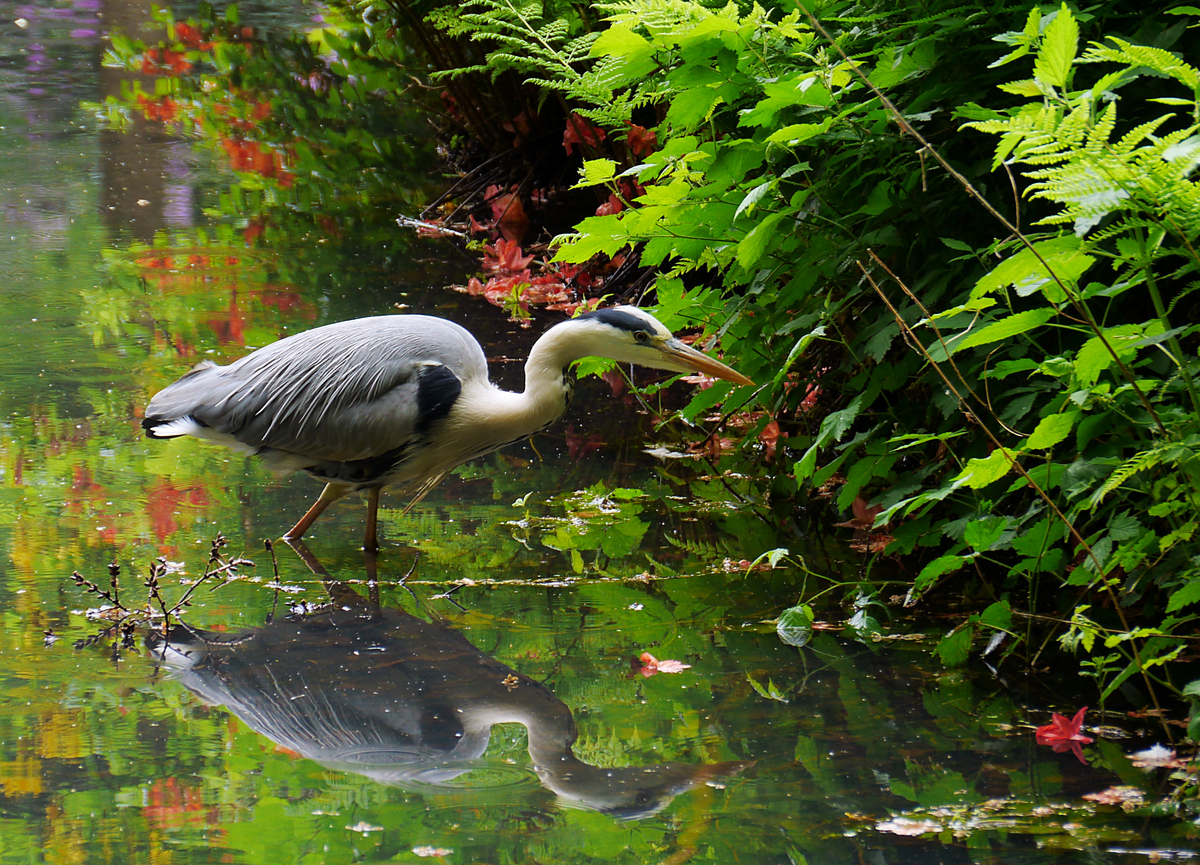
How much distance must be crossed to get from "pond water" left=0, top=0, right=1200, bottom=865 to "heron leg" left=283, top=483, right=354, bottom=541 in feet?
0.26

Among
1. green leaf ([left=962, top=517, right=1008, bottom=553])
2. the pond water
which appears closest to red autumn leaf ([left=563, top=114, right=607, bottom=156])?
the pond water

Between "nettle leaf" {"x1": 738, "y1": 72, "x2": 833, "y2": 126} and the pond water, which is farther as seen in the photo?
"nettle leaf" {"x1": 738, "y1": 72, "x2": 833, "y2": 126}

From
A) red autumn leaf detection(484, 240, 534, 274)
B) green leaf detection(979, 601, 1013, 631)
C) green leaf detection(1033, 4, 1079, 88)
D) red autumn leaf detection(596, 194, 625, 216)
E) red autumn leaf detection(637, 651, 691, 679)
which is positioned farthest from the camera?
red autumn leaf detection(484, 240, 534, 274)

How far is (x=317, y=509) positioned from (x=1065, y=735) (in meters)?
2.65

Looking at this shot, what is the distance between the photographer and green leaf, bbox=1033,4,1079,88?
2340mm

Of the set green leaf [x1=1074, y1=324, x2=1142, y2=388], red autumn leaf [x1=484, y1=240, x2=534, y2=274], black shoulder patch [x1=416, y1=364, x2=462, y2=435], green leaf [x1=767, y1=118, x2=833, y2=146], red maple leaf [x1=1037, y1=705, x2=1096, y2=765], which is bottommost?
red autumn leaf [x1=484, y1=240, x2=534, y2=274]

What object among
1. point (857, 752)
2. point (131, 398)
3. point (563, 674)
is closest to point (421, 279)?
point (131, 398)

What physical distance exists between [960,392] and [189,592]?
2.45 meters

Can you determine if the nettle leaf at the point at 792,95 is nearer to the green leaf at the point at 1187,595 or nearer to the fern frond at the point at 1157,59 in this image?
the fern frond at the point at 1157,59

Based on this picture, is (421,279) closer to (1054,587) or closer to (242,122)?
(242,122)

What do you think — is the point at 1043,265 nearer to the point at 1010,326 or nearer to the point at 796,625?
the point at 1010,326

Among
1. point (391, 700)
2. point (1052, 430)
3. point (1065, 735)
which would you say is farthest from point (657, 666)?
point (1052, 430)

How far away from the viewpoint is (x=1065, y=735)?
329 centimetres

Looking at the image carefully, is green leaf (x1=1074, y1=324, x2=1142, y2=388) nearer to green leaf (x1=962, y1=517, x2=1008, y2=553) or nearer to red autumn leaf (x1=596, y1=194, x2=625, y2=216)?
green leaf (x1=962, y1=517, x2=1008, y2=553)
